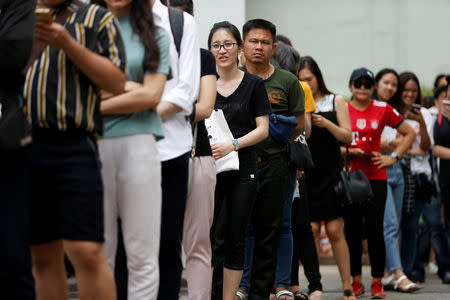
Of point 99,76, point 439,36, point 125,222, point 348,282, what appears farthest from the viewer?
point 439,36

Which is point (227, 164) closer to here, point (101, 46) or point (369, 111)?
point (101, 46)

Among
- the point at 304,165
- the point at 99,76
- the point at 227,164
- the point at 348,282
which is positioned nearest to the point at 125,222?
the point at 99,76

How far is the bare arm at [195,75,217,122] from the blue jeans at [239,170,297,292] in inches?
83.5

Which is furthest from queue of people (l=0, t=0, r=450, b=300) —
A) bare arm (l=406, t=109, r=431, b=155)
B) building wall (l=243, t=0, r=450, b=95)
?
building wall (l=243, t=0, r=450, b=95)

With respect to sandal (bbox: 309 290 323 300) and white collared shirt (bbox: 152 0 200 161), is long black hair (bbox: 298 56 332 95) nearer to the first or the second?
sandal (bbox: 309 290 323 300)

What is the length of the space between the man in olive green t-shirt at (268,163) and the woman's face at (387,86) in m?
2.69

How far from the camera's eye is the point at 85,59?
3.50 meters

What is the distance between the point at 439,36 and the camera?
12500mm

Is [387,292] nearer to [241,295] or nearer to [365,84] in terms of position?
[365,84]

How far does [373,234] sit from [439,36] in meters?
5.56

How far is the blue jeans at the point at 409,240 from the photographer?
8.97 metres

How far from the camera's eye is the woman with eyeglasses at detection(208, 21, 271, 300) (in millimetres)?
5711

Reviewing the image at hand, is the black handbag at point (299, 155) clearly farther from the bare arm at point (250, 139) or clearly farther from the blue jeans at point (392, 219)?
the blue jeans at point (392, 219)

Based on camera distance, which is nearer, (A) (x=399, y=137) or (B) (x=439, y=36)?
(A) (x=399, y=137)
